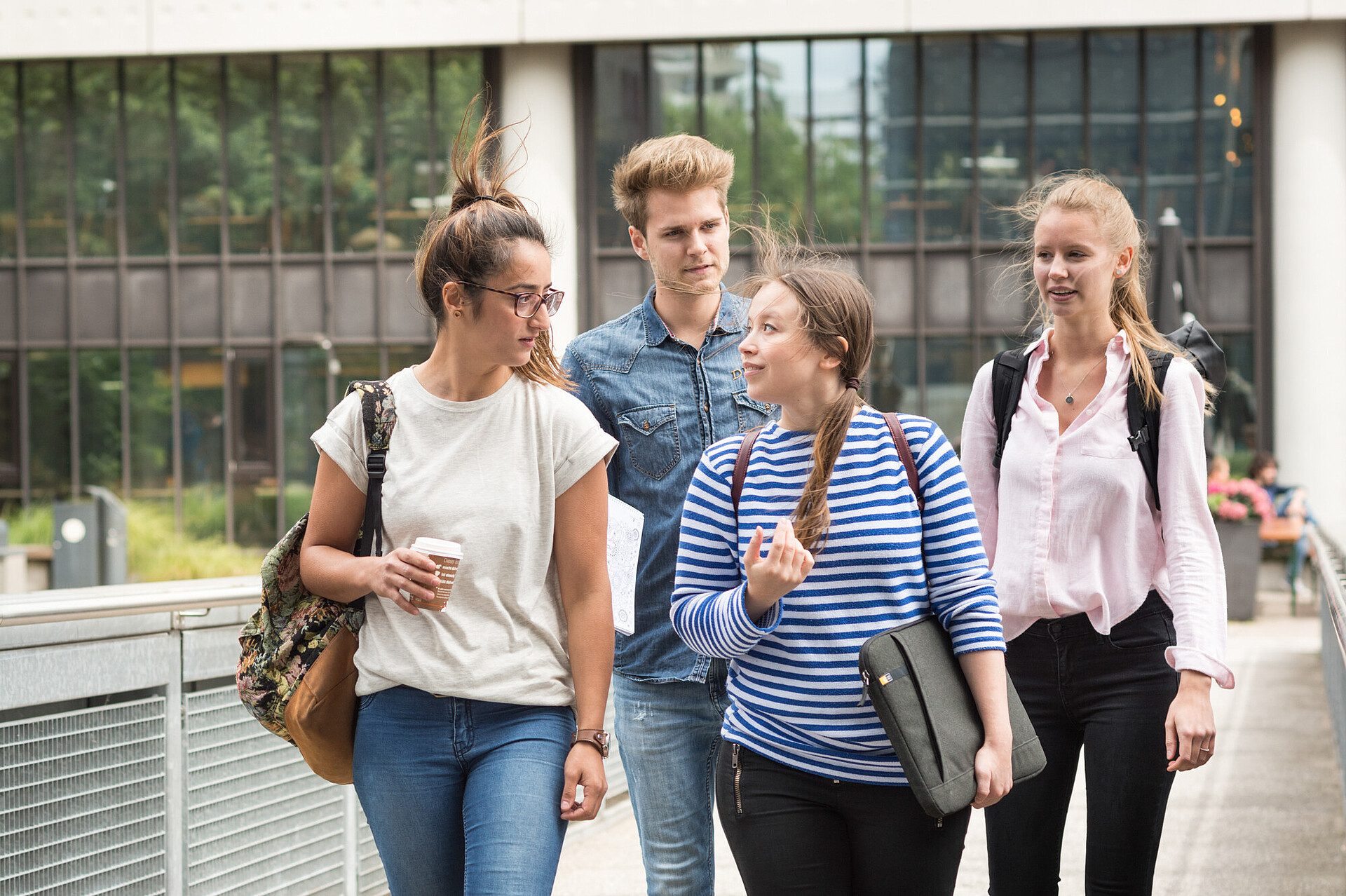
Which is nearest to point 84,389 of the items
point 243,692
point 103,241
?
point 103,241

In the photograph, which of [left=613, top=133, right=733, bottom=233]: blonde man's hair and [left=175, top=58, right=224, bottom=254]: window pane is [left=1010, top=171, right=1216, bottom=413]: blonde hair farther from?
[left=175, top=58, right=224, bottom=254]: window pane

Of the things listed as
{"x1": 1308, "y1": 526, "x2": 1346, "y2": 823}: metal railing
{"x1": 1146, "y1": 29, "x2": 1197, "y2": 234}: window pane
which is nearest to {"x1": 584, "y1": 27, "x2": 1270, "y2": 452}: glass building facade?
{"x1": 1146, "y1": 29, "x2": 1197, "y2": 234}: window pane

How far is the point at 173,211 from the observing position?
21156 mm

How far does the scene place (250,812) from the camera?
407 centimetres

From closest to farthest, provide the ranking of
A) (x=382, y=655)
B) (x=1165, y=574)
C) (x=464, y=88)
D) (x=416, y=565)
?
(x=416, y=565) < (x=382, y=655) < (x=1165, y=574) < (x=464, y=88)

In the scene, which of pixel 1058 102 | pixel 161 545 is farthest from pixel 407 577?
pixel 1058 102

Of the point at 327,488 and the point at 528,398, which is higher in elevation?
the point at 528,398

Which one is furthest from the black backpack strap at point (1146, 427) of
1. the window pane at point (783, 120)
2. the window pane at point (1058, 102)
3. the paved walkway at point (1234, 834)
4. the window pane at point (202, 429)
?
the window pane at point (202, 429)

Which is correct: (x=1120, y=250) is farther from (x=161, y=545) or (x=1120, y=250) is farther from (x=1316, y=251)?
(x=161, y=545)

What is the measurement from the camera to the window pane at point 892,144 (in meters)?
19.9

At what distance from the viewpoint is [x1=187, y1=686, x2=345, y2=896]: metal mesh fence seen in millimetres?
3863

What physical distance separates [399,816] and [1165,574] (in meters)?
1.77

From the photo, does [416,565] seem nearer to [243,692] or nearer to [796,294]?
[243,692]

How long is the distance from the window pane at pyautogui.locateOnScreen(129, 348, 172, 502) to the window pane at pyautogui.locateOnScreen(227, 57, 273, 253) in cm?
233
